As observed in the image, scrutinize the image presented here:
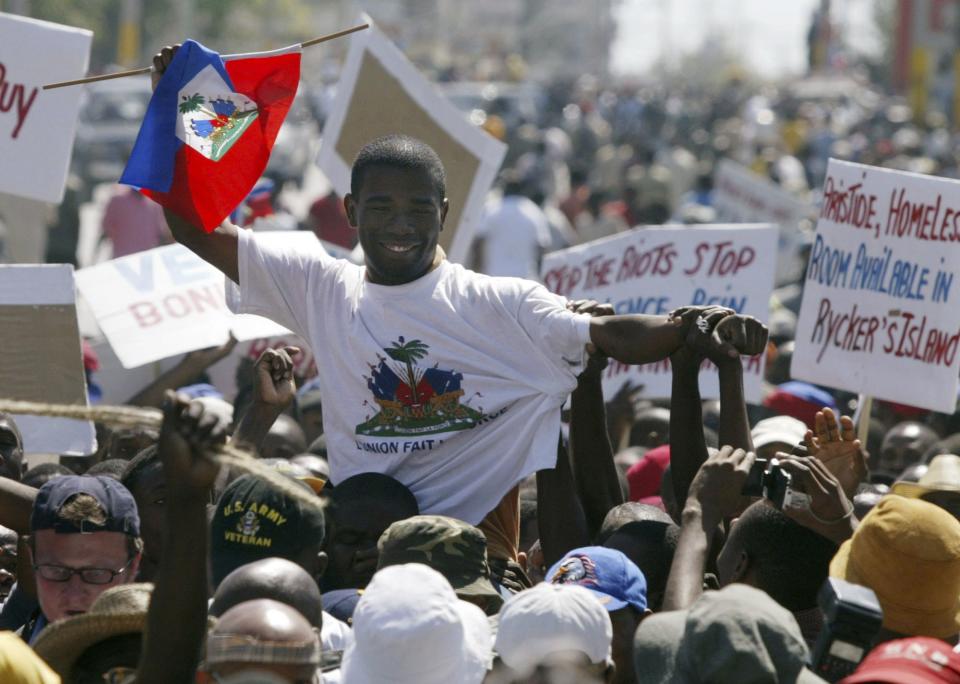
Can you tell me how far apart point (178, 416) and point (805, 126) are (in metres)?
36.8

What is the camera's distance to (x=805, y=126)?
39031 millimetres

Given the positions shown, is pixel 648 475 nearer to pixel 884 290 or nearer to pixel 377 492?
pixel 884 290

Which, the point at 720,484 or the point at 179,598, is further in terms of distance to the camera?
the point at 720,484

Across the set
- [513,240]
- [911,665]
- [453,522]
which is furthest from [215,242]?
[513,240]

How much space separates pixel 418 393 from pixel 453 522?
0.59 meters

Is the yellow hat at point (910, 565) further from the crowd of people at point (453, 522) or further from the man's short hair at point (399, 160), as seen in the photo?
the man's short hair at point (399, 160)

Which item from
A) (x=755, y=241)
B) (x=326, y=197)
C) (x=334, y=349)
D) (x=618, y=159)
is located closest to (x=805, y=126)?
(x=618, y=159)

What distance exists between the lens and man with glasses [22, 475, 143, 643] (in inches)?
165

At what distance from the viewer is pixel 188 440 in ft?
11.0

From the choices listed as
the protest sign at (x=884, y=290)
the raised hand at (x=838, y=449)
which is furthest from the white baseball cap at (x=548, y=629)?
the protest sign at (x=884, y=290)

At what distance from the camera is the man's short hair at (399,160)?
4719mm

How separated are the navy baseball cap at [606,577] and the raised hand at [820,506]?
493mm

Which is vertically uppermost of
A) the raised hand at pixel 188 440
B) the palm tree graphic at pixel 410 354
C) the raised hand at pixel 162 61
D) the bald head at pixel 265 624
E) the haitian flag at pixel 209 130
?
the raised hand at pixel 162 61

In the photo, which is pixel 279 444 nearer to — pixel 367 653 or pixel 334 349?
pixel 334 349
